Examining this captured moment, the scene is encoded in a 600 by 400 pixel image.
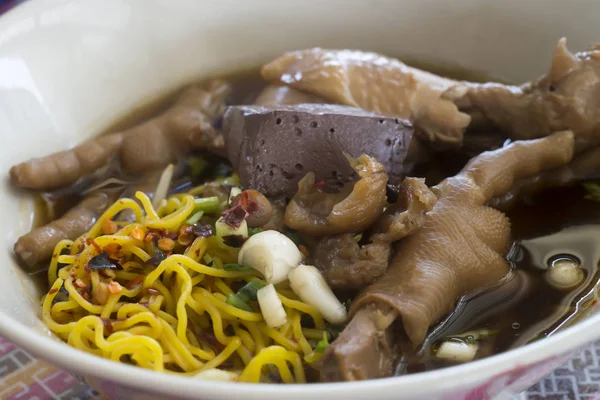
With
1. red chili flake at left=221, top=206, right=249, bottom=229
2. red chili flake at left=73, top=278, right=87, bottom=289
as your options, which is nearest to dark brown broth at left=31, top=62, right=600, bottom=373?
red chili flake at left=73, top=278, right=87, bottom=289

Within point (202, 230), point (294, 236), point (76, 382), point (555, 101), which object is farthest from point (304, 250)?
point (555, 101)

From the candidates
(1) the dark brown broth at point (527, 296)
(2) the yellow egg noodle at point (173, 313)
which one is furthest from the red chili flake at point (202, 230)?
(1) the dark brown broth at point (527, 296)

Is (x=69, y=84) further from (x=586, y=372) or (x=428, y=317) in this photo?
(x=586, y=372)

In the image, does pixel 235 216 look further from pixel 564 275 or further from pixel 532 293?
pixel 564 275

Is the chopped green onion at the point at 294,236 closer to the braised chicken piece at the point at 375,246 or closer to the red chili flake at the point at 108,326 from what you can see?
the braised chicken piece at the point at 375,246

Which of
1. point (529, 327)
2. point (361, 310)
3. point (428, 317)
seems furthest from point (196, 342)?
point (529, 327)

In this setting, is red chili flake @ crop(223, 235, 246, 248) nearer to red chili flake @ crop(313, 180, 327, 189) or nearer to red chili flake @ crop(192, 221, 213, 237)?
red chili flake @ crop(192, 221, 213, 237)
